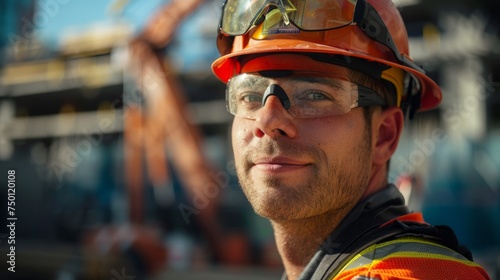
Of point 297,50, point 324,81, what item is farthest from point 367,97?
point 297,50

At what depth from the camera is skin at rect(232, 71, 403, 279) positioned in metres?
1.50

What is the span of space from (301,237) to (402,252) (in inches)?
15.9

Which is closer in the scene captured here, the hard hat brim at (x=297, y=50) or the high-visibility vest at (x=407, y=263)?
the high-visibility vest at (x=407, y=263)

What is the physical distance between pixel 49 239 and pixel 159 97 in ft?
17.3

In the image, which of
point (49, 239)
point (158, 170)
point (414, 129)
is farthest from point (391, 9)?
point (49, 239)

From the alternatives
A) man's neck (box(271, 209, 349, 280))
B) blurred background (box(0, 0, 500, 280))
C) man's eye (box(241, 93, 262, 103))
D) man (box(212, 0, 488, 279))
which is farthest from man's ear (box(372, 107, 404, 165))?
blurred background (box(0, 0, 500, 280))

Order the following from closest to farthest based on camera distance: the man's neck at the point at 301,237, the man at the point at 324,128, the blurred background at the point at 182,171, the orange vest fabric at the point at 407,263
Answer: the orange vest fabric at the point at 407,263 < the man at the point at 324,128 < the man's neck at the point at 301,237 < the blurred background at the point at 182,171

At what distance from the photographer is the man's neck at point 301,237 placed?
1614 millimetres

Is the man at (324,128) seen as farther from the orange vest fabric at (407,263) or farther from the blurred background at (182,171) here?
the blurred background at (182,171)

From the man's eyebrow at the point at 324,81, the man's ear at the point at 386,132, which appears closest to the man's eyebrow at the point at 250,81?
the man's eyebrow at the point at 324,81

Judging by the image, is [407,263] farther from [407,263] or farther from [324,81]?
[324,81]

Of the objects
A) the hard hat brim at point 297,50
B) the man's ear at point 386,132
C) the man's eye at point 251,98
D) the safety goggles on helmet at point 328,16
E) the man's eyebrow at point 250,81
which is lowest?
the man's ear at point 386,132

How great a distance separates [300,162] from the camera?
1.50 meters

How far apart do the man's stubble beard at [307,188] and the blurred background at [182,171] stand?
20.0 feet
